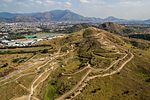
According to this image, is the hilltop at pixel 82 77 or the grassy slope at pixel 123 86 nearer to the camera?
the grassy slope at pixel 123 86

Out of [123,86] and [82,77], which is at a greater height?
[82,77]

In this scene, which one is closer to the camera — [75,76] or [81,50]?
[75,76]

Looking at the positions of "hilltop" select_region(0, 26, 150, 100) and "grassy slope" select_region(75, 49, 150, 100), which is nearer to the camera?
"grassy slope" select_region(75, 49, 150, 100)

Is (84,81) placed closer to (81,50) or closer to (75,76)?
(75,76)

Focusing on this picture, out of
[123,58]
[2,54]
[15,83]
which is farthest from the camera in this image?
[2,54]

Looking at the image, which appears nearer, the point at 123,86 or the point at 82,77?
the point at 123,86

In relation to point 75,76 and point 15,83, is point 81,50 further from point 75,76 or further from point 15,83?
point 15,83

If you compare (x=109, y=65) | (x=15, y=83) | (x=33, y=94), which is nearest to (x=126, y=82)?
(x=109, y=65)

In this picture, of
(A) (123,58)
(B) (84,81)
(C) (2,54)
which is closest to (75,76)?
(B) (84,81)

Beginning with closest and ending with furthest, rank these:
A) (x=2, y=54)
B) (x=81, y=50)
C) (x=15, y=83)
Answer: (x=15, y=83) → (x=81, y=50) → (x=2, y=54)
